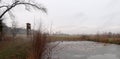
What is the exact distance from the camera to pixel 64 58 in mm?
9312

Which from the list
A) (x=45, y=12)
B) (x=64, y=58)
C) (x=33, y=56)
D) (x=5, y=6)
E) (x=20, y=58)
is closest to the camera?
(x=33, y=56)

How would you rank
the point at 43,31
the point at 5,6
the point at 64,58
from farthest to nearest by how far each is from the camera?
the point at 5,6, the point at 64,58, the point at 43,31

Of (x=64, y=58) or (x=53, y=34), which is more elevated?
(x=53, y=34)

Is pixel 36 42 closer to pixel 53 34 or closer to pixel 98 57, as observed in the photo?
pixel 53 34

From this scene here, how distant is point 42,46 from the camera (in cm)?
608

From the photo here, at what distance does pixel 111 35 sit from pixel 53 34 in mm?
18435

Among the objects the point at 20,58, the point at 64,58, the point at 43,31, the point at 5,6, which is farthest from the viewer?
the point at 5,6

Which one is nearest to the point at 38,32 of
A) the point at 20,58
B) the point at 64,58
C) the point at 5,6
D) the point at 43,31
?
the point at 43,31

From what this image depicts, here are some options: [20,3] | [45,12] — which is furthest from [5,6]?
[45,12]

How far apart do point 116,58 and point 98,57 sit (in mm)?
827

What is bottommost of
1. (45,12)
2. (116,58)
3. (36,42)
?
(116,58)

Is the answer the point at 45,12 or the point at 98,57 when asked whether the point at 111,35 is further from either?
the point at 98,57

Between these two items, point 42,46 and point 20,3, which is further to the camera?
point 20,3

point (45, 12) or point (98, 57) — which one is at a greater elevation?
point (45, 12)
